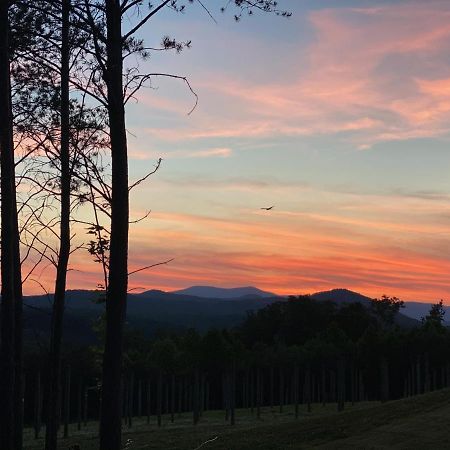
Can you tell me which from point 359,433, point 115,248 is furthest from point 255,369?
point 115,248

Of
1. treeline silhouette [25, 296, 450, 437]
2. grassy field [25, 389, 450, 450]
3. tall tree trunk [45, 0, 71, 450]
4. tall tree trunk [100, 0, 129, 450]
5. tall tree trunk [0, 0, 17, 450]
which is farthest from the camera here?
treeline silhouette [25, 296, 450, 437]

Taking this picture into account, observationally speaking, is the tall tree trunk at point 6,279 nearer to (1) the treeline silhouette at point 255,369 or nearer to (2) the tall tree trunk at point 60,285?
(2) the tall tree trunk at point 60,285

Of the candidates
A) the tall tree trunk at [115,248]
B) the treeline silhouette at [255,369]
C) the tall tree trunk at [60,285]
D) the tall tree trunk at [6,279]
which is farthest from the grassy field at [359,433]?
the treeline silhouette at [255,369]

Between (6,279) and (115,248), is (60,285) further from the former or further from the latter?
(115,248)

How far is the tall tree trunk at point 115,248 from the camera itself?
10141mm

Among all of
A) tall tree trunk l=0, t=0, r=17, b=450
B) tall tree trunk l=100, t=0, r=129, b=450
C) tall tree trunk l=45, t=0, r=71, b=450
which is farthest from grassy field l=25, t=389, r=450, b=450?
tall tree trunk l=100, t=0, r=129, b=450

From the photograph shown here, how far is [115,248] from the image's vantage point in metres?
10.2

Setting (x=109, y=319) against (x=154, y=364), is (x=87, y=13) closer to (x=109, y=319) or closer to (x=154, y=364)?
(x=109, y=319)

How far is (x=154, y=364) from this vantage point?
2121 inches

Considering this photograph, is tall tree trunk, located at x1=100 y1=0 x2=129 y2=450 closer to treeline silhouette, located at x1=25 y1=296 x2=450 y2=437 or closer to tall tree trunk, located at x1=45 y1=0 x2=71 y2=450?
tall tree trunk, located at x1=45 y1=0 x2=71 y2=450

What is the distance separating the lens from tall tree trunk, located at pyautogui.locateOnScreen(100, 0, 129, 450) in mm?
10141

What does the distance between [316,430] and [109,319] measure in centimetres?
1192

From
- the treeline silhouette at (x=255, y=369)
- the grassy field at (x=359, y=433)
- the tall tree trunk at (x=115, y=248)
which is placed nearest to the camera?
the tall tree trunk at (x=115, y=248)

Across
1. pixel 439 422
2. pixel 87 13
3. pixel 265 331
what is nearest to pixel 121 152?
pixel 87 13
